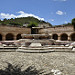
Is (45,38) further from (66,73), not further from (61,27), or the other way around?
(61,27)

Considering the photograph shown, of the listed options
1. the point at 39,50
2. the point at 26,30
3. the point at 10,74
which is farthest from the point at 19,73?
the point at 26,30

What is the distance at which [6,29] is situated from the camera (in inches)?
842

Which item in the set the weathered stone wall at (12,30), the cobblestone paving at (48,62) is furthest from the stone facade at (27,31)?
the cobblestone paving at (48,62)

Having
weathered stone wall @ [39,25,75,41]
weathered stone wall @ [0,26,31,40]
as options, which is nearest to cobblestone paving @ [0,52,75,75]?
weathered stone wall @ [0,26,31,40]

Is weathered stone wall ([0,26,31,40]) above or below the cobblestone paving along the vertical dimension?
above

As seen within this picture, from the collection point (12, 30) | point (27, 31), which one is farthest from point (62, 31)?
point (12, 30)

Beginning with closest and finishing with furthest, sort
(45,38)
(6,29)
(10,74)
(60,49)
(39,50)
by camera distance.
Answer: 1. (10,74)
2. (39,50)
3. (60,49)
4. (45,38)
5. (6,29)

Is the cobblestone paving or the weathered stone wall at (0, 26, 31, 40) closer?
the cobblestone paving

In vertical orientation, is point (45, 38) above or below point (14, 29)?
below

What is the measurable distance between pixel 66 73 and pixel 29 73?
1.09 metres

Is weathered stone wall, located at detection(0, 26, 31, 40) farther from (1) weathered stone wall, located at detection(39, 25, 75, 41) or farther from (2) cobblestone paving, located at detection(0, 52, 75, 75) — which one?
(2) cobblestone paving, located at detection(0, 52, 75, 75)

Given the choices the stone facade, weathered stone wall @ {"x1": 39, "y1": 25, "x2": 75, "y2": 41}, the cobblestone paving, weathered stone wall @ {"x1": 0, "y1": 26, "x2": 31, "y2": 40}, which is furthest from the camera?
weathered stone wall @ {"x1": 39, "y1": 25, "x2": 75, "y2": 41}

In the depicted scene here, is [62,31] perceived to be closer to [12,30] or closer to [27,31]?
[27,31]

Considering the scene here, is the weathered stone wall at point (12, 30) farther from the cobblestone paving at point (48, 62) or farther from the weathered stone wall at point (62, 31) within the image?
the cobblestone paving at point (48, 62)
